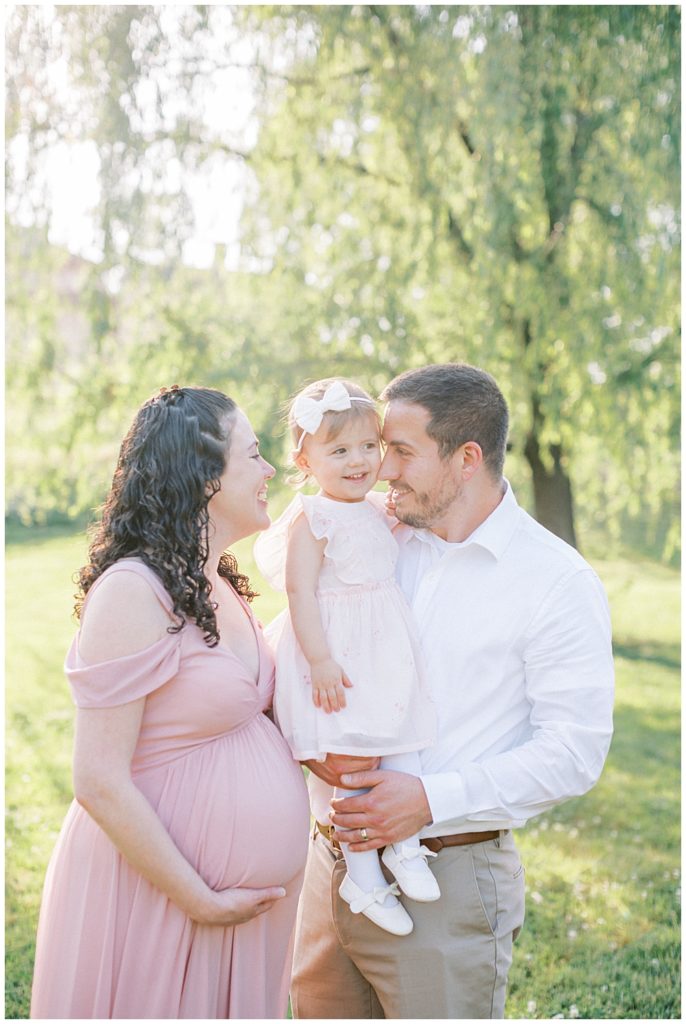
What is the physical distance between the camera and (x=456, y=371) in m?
2.62

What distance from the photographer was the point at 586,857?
18.2ft

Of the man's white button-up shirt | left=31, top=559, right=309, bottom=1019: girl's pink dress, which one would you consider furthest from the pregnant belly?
the man's white button-up shirt

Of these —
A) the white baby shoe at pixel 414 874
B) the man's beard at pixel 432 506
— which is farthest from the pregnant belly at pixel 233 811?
the man's beard at pixel 432 506

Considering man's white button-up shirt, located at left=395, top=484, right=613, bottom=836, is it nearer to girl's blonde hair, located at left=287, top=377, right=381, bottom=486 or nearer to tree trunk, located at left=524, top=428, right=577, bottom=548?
girl's blonde hair, located at left=287, top=377, right=381, bottom=486

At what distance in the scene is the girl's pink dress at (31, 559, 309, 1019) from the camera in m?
2.24

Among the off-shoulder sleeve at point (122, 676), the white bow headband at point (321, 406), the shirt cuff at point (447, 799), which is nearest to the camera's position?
the off-shoulder sleeve at point (122, 676)

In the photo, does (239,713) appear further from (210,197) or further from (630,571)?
(630,571)

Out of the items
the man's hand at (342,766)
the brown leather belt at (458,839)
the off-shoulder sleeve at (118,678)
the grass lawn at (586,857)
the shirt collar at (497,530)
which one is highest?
the shirt collar at (497,530)

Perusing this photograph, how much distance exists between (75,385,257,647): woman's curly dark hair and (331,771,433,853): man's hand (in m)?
0.55

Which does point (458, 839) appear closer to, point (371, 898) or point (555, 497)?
point (371, 898)

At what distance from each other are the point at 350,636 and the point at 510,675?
16.3 inches

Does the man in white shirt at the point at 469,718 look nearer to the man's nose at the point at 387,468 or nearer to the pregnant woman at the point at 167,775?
the man's nose at the point at 387,468

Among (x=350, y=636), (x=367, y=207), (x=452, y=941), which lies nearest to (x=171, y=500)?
(x=350, y=636)

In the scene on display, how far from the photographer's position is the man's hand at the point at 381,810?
2.36 metres
